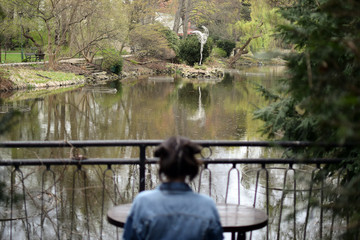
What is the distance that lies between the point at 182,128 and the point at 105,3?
20.6 m

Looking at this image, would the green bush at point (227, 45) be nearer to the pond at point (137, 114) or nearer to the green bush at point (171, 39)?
the green bush at point (171, 39)

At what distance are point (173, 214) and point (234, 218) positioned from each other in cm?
99

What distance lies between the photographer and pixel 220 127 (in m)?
14.5

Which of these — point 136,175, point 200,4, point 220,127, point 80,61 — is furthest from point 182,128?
point 200,4

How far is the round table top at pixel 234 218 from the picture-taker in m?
Answer: 2.95

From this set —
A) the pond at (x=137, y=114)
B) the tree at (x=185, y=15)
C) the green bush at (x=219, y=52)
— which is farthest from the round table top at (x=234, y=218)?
the green bush at (x=219, y=52)

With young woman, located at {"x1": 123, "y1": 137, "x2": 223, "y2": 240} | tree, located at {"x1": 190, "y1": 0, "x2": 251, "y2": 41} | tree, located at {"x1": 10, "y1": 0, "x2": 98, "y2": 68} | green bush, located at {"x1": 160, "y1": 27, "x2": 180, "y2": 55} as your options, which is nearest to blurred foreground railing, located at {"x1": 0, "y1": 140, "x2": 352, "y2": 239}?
young woman, located at {"x1": 123, "y1": 137, "x2": 223, "y2": 240}

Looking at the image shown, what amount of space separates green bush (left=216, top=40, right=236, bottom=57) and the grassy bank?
3026 cm

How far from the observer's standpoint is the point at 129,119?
15.7 m

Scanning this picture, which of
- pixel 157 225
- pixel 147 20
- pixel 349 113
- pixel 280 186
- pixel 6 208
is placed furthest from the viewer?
pixel 147 20

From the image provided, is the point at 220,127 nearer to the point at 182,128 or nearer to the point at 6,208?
the point at 182,128

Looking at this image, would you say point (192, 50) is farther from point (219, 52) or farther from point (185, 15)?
point (219, 52)

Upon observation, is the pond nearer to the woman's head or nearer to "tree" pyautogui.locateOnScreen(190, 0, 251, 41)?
the woman's head

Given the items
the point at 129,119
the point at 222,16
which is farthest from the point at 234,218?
the point at 222,16
